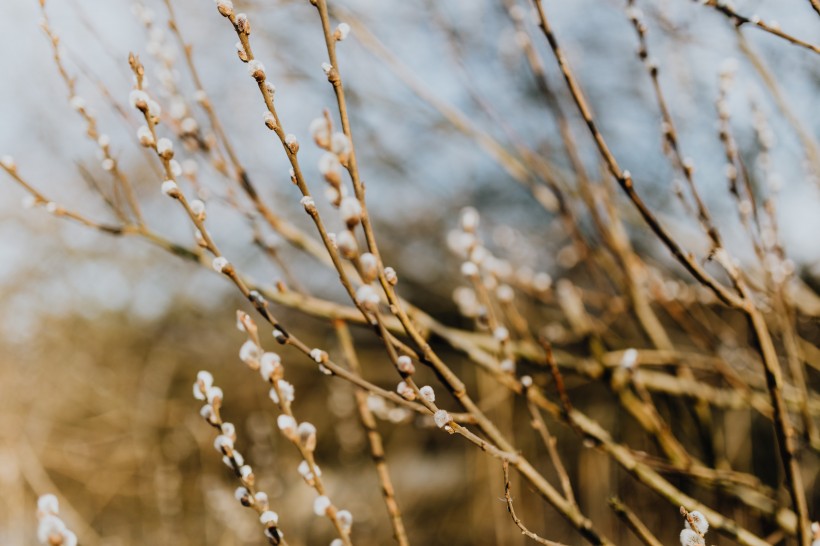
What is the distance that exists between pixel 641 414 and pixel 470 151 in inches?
111

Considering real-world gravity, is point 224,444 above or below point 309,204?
below

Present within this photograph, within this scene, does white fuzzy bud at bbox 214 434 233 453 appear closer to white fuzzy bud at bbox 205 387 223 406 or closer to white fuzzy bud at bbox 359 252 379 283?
white fuzzy bud at bbox 205 387 223 406

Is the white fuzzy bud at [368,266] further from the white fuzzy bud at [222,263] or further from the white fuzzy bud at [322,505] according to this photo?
the white fuzzy bud at [322,505]

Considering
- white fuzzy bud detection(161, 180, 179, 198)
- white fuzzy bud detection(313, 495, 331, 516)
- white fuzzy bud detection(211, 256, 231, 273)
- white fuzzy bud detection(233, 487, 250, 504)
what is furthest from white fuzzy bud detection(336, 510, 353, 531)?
white fuzzy bud detection(161, 180, 179, 198)

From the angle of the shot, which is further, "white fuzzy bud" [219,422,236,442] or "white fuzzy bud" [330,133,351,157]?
"white fuzzy bud" [219,422,236,442]

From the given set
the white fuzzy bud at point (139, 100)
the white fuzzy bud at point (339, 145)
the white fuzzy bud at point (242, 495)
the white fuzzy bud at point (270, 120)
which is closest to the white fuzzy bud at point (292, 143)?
the white fuzzy bud at point (270, 120)

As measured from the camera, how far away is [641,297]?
6.08 feet

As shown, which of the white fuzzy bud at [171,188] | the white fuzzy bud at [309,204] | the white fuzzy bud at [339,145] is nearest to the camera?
the white fuzzy bud at [339,145]

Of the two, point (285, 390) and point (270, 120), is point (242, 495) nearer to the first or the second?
point (285, 390)

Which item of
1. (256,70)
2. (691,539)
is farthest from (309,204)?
(691,539)

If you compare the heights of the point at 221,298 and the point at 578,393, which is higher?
the point at 221,298

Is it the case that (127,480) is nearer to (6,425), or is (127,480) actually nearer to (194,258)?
(6,425)

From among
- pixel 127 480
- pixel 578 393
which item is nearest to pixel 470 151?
pixel 578 393

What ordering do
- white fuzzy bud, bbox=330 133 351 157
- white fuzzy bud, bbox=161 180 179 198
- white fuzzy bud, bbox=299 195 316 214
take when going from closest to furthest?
white fuzzy bud, bbox=330 133 351 157, white fuzzy bud, bbox=299 195 316 214, white fuzzy bud, bbox=161 180 179 198
